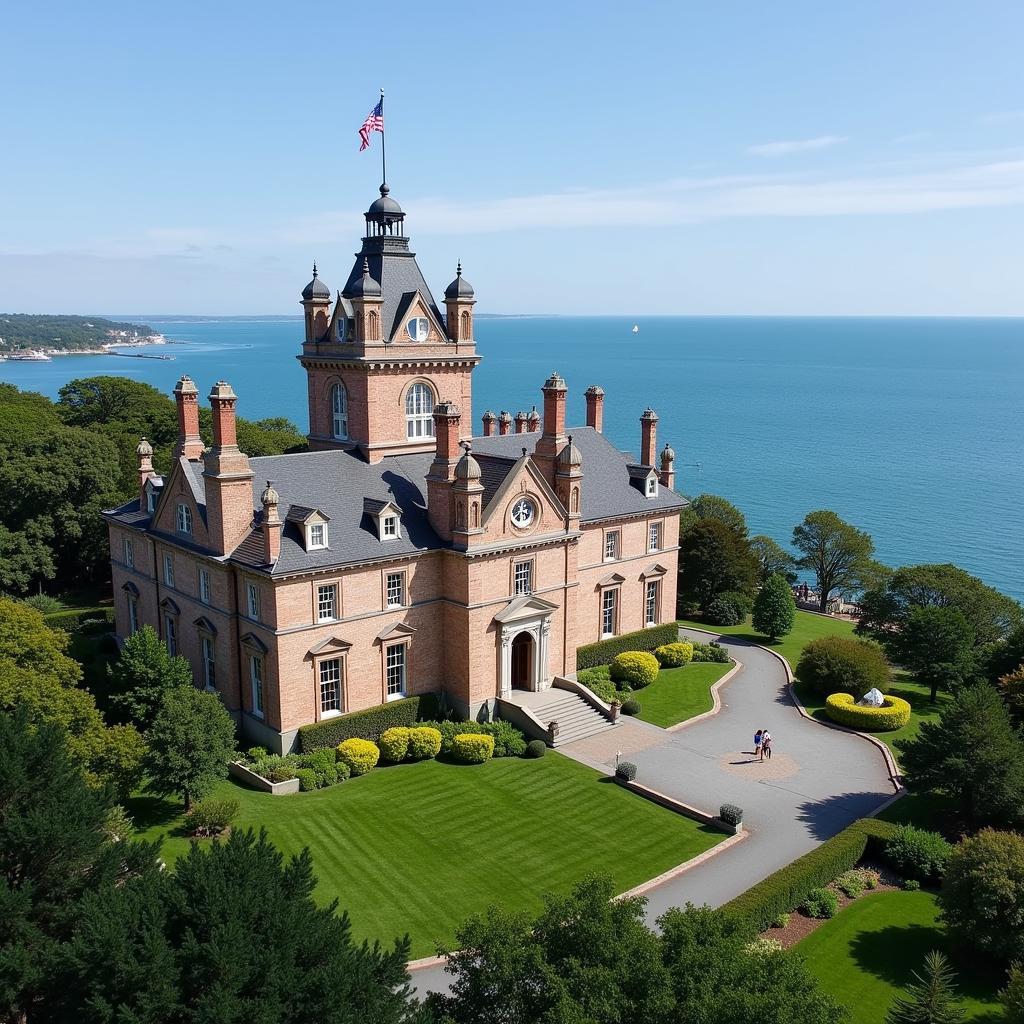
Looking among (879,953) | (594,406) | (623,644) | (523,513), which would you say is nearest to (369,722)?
(523,513)

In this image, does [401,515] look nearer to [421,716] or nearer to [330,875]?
[421,716]

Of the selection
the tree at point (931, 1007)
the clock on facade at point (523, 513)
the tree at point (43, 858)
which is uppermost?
the clock on facade at point (523, 513)

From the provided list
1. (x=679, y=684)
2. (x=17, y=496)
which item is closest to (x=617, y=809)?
(x=679, y=684)

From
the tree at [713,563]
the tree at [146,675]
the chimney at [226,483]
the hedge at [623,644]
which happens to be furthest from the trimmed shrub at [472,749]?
the tree at [713,563]

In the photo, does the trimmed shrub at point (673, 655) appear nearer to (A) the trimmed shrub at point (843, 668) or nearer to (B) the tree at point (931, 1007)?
(A) the trimmed shrub at point (843, 668)

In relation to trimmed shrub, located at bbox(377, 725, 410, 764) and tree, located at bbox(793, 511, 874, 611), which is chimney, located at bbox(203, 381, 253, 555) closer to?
trimmed shrub, located at bbox(377, 725, 410, 764)

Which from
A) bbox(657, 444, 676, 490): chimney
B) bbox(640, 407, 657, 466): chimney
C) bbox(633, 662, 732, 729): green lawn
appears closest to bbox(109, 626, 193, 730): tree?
bbox(633, 662, 732, 729): green lawn
